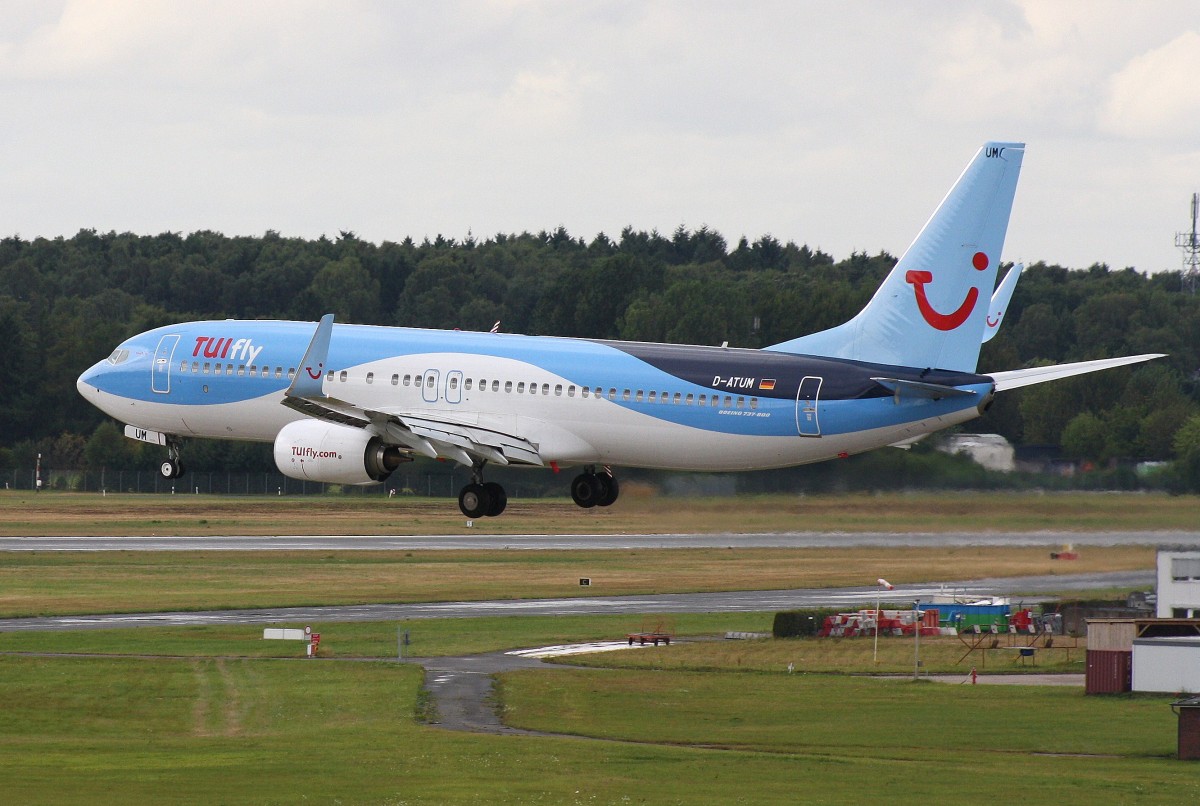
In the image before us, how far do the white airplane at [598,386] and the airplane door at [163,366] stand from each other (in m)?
0.06

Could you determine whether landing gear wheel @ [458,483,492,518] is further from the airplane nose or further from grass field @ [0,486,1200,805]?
the airplane nose

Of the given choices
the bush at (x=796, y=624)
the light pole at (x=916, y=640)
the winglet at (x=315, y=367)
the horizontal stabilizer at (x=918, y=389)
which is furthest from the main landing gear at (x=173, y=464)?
the light pole at (x=916, y=640)

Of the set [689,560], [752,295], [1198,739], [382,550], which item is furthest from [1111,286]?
[1198,739]

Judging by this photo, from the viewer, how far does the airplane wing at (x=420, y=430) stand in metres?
56.2

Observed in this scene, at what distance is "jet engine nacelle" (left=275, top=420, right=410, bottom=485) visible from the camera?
56469 millimetres

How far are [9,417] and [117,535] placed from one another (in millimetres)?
43250

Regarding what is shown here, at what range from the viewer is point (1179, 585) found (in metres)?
72.2

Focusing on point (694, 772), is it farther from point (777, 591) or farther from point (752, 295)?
point (752, 295)

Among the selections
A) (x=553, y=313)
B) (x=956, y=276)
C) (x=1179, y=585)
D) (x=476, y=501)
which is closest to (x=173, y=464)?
(x=476, y=501)

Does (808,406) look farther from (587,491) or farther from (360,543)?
(360,543)

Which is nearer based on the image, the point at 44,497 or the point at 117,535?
the point at 117,535

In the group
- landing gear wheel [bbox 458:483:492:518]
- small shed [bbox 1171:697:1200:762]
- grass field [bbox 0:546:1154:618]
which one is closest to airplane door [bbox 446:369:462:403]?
landing gear wheel [bbox 458:483:492:518]

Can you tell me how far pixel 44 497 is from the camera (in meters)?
128

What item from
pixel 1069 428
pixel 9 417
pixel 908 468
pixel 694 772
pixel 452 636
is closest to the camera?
pixel 694 772
